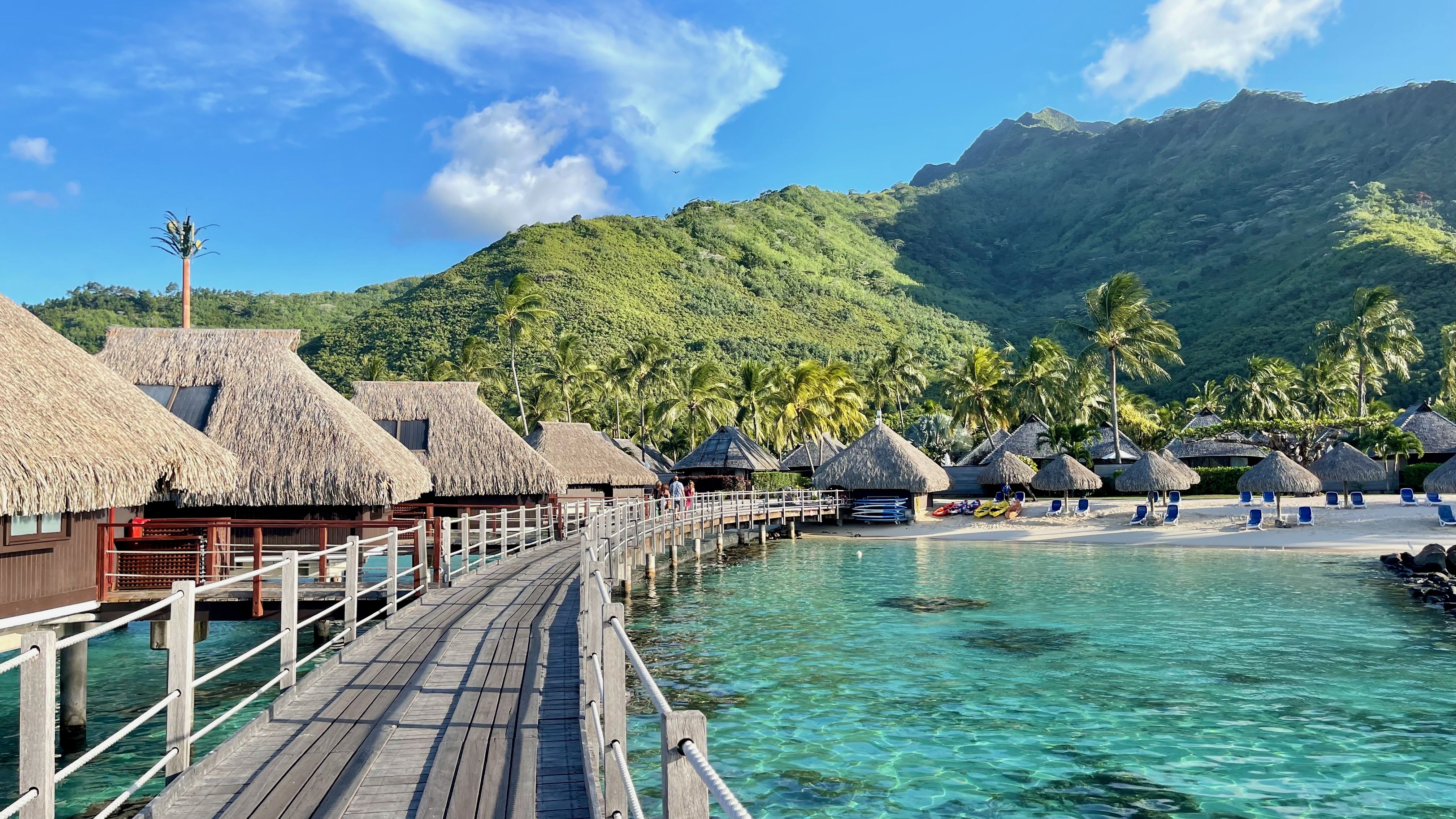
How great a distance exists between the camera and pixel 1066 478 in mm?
37438

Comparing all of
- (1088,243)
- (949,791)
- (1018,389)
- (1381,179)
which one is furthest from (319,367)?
(1381,179)

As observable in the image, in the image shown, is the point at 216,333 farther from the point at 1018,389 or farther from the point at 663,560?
the point at 1018,389

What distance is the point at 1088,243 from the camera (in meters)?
140

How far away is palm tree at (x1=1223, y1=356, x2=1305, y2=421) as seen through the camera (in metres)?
57.2

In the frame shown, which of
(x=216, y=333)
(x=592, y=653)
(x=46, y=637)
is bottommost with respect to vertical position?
(x=592, y=653)

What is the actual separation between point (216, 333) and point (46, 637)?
18.8m

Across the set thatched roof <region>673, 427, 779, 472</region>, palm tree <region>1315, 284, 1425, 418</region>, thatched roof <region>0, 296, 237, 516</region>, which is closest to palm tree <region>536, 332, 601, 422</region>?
thatched roof <region>673, 427, 779, 472</region>

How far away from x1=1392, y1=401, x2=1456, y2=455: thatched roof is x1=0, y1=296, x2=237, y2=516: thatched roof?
1981 inches

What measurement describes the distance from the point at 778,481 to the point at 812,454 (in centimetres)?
404

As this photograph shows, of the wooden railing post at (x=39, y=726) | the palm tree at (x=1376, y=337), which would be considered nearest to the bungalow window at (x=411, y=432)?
the wooden railing post at (x=39, y=726)

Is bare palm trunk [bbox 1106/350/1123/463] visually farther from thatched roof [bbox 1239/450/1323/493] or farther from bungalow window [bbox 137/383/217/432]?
bungalow window [bbox 137/383/217/432]

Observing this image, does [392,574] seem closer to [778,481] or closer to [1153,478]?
[1153,478]

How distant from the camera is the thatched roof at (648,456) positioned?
45844 mm

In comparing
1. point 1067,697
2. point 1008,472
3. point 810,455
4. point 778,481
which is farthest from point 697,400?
point 1067,697
